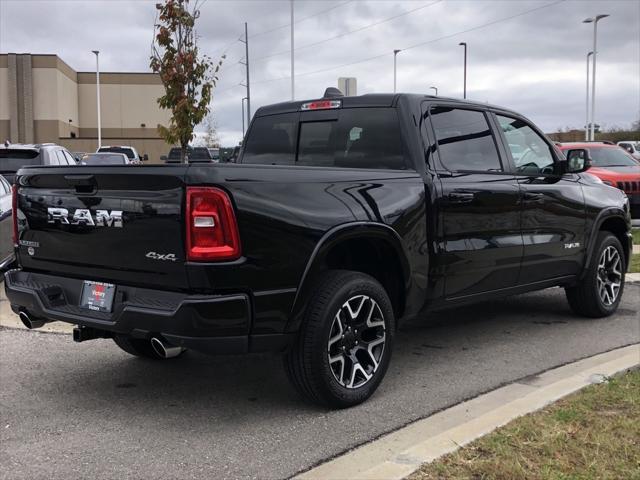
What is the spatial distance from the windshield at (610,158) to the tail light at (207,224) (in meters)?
12.8

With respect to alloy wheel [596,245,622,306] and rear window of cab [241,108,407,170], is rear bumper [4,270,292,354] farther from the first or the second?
alloy wheel [596,245,622,306]

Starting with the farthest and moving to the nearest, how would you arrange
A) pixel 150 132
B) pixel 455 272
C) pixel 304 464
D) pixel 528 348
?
pixel 150 132 < pixel 528 348 < pixel 455 272 < pixel 304 464

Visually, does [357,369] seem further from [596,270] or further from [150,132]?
[150,132]

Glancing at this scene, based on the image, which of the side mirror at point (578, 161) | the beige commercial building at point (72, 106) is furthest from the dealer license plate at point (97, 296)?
the beige commercial building at point (72, 106)

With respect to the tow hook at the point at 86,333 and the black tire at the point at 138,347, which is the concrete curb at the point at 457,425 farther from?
the black tire at the point at 138,347

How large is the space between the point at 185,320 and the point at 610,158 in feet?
44.0

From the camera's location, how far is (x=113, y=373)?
5059mm

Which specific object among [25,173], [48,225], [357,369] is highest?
[25,173]

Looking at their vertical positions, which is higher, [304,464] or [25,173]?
[25,173]

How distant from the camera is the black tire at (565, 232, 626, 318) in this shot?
6.56 meters

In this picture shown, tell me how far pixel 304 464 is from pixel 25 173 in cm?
256

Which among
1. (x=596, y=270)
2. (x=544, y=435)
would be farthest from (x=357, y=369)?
(x=596, y=270)

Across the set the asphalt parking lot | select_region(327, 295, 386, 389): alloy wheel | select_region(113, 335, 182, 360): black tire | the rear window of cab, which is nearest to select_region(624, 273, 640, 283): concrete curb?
the asphalt parking lot

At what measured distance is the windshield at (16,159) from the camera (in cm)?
998
